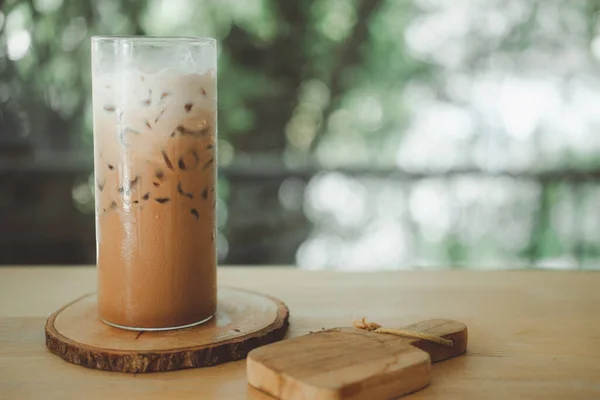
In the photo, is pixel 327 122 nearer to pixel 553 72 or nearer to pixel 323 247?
pixel 323 247

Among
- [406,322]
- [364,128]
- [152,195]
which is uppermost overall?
[364,128]

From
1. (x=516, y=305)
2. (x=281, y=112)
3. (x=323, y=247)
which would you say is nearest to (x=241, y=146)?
(x=281, y=112)

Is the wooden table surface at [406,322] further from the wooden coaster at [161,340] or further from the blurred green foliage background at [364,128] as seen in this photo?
the blurred green foliage background at [364,128]

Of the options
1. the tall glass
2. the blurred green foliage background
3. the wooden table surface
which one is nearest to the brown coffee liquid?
the tall glass

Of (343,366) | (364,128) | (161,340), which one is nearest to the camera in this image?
(343,366)

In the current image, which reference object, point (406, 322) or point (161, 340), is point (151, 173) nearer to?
point (161, 340)

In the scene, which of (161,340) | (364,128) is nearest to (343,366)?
(161,340)

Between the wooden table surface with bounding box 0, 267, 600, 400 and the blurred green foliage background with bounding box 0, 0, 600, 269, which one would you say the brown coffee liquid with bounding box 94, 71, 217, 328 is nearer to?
the wooden table surface with bounding box 0, 267, 600, 400

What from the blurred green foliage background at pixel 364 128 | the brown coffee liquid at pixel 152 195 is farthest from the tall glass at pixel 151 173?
the blurred green foliage background at pixel 364 128

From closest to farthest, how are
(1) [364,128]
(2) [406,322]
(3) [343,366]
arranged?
(3) [343,366] < (2) [406,322] < (1) [364,128]
